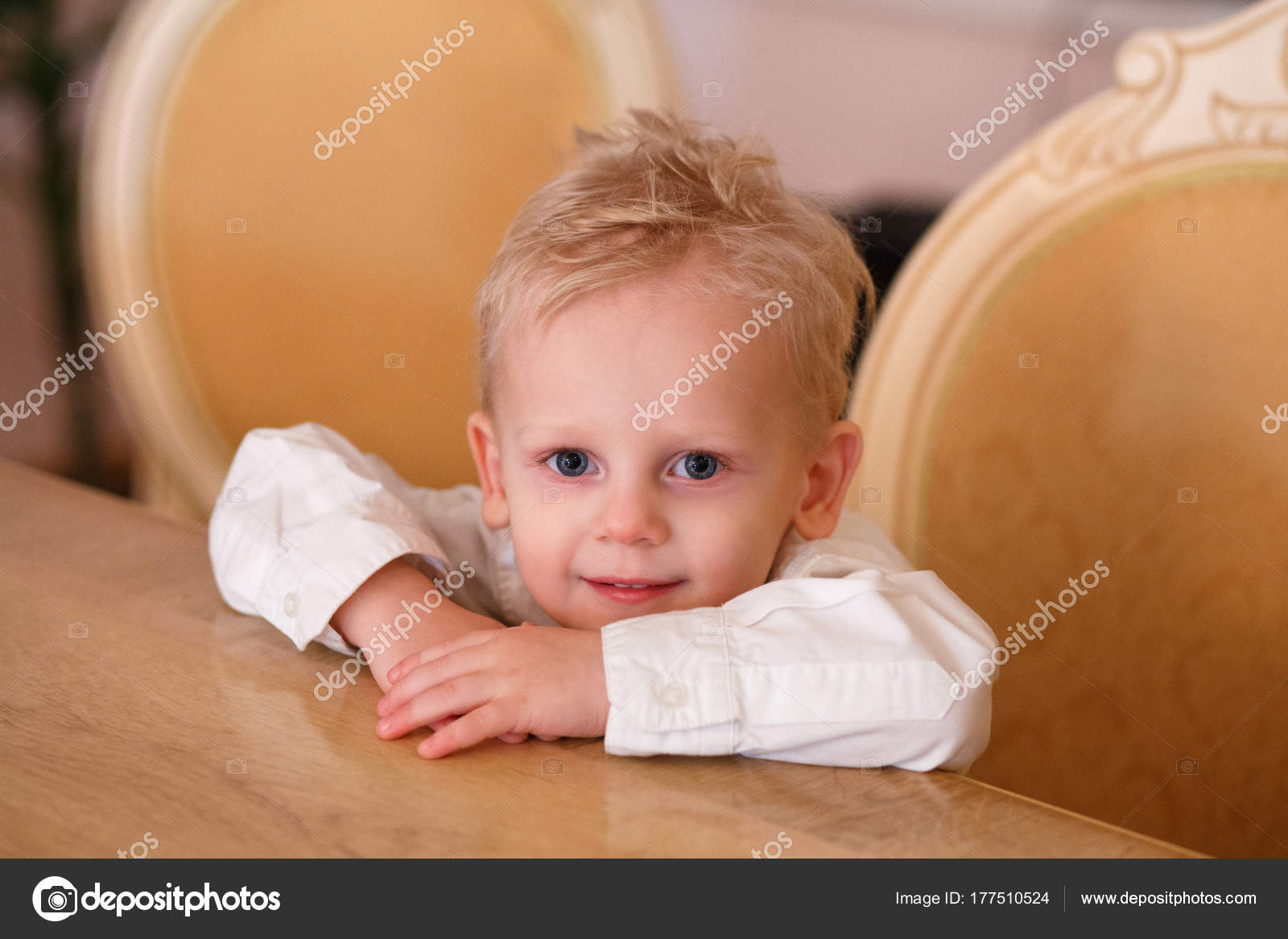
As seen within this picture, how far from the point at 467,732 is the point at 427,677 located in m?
0.07

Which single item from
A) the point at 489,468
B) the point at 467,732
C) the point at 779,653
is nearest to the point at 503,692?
the point at 467,732

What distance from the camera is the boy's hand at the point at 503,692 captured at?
72cm

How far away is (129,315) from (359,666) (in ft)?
3.67

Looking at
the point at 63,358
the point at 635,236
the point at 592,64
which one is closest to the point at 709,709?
the point at 635,236

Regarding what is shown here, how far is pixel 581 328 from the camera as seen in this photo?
3.06 ft

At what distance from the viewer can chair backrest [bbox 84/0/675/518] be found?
1710 millimetres

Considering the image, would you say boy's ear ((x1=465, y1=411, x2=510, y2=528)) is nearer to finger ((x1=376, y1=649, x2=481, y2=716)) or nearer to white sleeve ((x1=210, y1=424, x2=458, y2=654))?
white sleeve ((x1=210, y1=424, x2=458, y2=654))

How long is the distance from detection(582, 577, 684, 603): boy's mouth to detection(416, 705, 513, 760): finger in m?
0.24

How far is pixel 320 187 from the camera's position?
5.97 feet

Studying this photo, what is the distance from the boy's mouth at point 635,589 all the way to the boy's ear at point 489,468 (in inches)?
6.1

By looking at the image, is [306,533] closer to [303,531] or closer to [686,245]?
[303,531]

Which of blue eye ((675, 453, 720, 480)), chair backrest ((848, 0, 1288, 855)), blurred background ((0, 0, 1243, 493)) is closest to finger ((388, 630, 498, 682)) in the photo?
blue eye ((675, 453, 720, 480))
